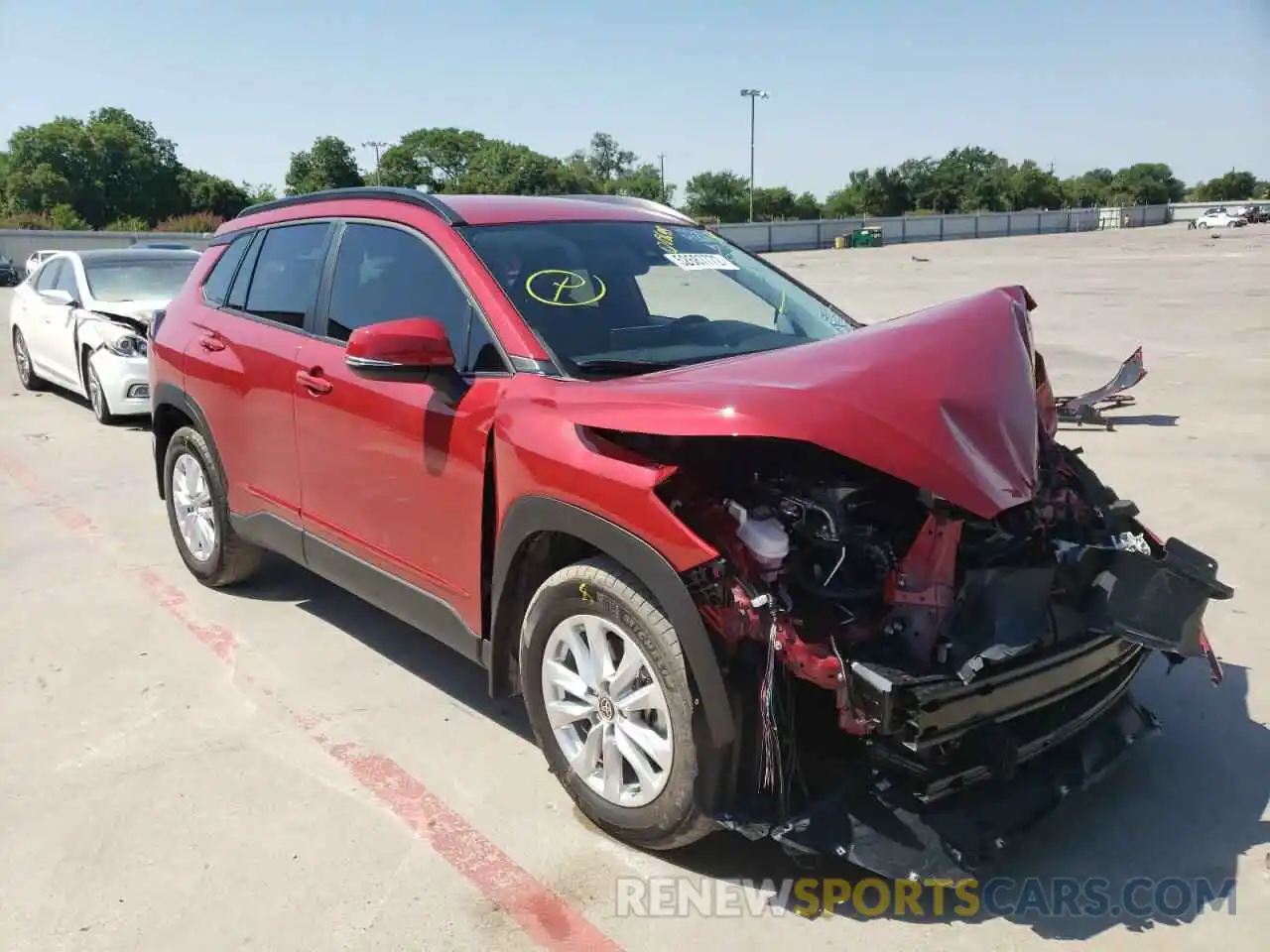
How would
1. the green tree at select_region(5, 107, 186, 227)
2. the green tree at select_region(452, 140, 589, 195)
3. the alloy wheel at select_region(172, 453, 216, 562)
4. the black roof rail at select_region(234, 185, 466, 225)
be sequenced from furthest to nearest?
the green tree at select_region(452, 140, 589, 195)
the green tree at select_region(5, 107, 186, 227)
the alloy wheel at select_region(172, 453, 216, 562)
the black roof rail at select_region(234, 185, 466, 225)

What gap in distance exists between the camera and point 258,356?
4.60 m

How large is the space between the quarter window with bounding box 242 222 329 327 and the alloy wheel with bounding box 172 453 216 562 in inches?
39.2

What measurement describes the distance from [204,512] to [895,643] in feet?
12.8

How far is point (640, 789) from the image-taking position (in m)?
3.04

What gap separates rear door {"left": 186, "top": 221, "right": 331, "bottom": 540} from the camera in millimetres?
4461

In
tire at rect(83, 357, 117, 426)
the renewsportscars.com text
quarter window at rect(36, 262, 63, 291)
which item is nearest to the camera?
the renewsportscars.com text

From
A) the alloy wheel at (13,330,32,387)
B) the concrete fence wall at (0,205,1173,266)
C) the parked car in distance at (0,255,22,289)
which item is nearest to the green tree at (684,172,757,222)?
the concrete fence wall at (0,205,1173,266)

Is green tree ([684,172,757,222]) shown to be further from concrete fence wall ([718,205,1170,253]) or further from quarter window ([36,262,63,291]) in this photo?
quarter window ([36,262,63,291])

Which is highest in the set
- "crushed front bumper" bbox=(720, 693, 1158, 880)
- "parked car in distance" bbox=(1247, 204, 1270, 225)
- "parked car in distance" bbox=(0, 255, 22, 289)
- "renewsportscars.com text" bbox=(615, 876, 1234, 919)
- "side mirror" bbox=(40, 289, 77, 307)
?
"parked car in distance" bbox=(1247, 204, 1270, 225)

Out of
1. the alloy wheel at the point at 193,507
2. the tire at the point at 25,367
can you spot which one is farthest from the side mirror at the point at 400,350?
the tire at the point at 25,367

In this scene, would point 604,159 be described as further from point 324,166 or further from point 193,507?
point 193,507

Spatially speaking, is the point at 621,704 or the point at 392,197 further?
the point at 392,197

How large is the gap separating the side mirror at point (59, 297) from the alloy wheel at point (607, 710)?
9123 mm

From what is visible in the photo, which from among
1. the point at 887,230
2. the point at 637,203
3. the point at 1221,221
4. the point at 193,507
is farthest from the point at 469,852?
the point at 1221,221
